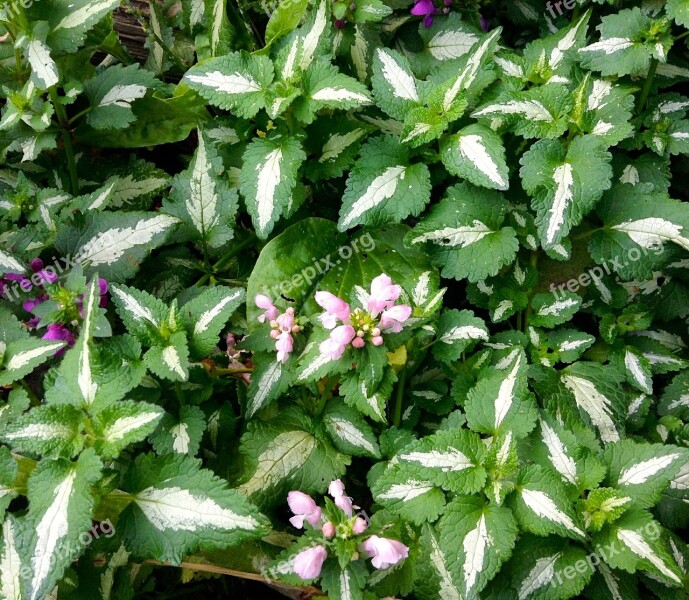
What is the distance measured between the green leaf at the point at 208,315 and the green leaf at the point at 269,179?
0.22 m

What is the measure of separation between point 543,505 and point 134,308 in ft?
4.07

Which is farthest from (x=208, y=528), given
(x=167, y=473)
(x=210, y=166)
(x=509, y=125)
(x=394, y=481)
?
(x=509, y=125)

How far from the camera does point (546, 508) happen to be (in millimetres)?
1535

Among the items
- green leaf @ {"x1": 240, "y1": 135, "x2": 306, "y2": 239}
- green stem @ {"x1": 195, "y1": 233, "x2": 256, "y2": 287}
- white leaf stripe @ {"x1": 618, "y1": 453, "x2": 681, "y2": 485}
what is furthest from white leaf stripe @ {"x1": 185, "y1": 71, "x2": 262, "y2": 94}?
white leaf stripe @ {"x1": 618, "y1": 453, "x2": 681, "y2": 485}

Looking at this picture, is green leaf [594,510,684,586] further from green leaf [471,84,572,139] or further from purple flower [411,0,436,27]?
purple flower [411,0,436,27]

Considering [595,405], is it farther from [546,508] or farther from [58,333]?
[58,333]

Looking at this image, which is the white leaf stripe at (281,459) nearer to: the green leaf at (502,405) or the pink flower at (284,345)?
the pink flower at (284,345)

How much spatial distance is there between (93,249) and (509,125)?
4.64 ft

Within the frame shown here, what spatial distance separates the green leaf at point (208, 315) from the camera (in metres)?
1.73

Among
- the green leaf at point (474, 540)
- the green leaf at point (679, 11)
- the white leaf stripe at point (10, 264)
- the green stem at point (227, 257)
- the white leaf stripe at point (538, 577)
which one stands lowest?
the white leaf stripe at point (538, 577)

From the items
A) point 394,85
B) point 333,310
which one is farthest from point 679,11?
point 333,310

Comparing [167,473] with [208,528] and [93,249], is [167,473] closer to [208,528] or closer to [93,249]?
[208,528]

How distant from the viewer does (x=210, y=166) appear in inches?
81.9

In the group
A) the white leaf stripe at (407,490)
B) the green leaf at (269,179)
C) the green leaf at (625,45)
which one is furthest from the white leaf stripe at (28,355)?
the green leaf at (625,45)
